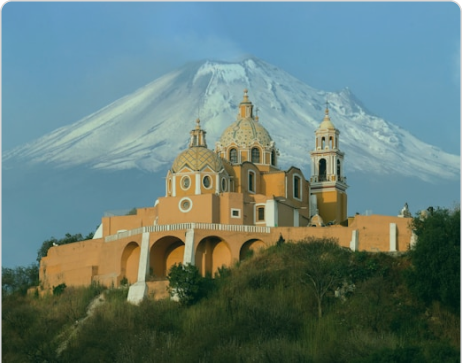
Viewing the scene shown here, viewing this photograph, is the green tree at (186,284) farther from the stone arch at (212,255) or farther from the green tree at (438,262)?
the green tree at (438,262)

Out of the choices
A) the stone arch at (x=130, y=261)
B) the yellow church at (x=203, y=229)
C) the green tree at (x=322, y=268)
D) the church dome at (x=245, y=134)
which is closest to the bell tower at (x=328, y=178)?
the yellow church at (x=203, y=229)

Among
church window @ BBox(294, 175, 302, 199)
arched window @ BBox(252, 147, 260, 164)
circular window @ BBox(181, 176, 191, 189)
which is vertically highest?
arched window @ BBox(252, 147, 260, 164)

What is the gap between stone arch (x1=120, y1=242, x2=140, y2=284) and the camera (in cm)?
6103

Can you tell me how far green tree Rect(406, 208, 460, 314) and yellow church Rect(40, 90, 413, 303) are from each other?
366cm

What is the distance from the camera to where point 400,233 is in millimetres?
59469

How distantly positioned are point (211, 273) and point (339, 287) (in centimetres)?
581

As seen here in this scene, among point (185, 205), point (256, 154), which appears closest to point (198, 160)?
point (185, 205)

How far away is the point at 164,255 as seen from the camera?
6138 cm

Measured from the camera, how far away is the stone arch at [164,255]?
60500 mm

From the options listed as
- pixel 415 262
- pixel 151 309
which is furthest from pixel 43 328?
pixel 415 262

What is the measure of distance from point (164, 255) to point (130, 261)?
1.42 m

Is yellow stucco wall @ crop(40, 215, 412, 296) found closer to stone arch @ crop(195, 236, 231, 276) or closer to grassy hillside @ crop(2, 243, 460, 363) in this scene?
stone arch @ crop(195, 236, 231, 276)

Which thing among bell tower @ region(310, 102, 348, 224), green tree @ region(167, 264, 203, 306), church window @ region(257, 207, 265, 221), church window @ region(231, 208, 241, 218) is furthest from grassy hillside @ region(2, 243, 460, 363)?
bell tower @ region(310, 102, 348, 224)

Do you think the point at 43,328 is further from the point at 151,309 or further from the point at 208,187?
the point at 208,187
